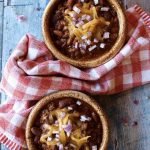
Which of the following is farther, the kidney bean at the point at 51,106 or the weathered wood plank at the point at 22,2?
the weathered wood plank at the point at 22,2

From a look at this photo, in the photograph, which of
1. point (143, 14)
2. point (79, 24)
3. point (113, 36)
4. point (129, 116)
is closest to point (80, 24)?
point (79, 24)

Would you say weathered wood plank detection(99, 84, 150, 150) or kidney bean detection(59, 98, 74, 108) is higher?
kidney bean detection(59, 98, 74, 108)

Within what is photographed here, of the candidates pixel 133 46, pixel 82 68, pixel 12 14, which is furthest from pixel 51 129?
pixel 12 14

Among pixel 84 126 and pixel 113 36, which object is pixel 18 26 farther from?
pixel 84 126

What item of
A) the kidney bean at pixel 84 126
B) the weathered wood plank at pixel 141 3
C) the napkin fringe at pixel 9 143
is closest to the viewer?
the kidney bean at pixel 84 126

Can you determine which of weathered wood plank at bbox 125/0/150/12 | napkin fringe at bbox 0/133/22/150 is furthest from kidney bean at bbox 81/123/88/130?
weathered wood plank at bbox 125/0/150/12

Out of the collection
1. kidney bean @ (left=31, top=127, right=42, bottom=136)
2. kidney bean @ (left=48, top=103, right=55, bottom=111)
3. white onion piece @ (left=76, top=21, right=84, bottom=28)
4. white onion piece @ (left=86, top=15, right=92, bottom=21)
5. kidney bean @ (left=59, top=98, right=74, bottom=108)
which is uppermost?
white onion piece @ (left=86, top=15, right=92, bottom=21)

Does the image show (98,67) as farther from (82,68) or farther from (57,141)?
(57,141)

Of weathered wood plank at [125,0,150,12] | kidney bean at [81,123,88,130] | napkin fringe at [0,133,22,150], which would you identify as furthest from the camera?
weathered wood plank at [125,0,150,12]

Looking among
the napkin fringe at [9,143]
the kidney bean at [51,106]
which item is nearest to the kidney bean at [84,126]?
the kidney bean at [51,106]

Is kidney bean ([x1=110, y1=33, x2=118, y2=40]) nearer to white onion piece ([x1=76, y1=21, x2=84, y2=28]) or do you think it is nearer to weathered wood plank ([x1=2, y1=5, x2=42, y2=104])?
white onion piece ([x1=76, y1=21, x2=84, y2=28])

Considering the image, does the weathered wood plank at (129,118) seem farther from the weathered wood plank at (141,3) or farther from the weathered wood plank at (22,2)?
the weathered wood plank at (22,2)
